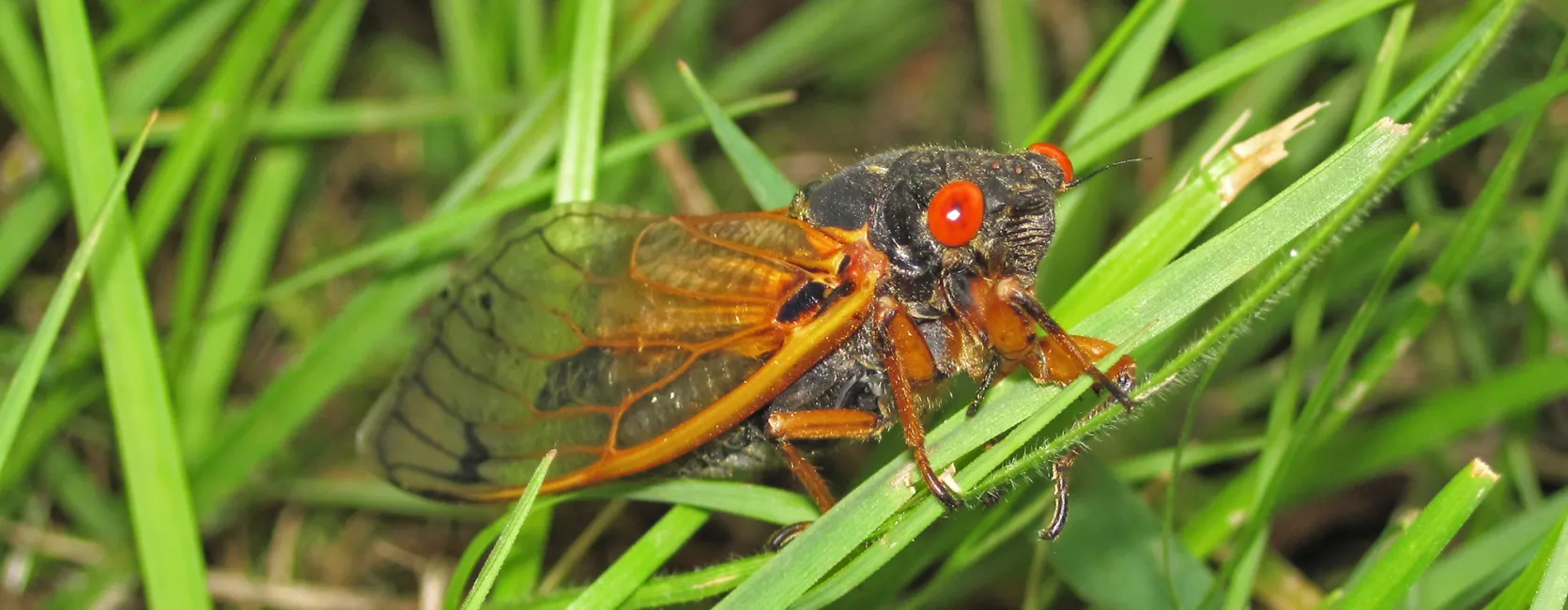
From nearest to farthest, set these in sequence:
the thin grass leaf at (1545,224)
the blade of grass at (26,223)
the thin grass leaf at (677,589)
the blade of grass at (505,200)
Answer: the thin grass leaf at (677,589), the thin grass leaf at (1545,224), the blade of grass at (505,200), the blade of grass at (26,223)

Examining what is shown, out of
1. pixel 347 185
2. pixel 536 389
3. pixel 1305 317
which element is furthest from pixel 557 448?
pixel 347 185

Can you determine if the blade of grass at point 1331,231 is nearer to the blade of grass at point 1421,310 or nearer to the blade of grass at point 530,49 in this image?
the blade of grass at point 1421,310

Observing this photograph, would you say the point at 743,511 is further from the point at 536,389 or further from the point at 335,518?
the point at 335,518

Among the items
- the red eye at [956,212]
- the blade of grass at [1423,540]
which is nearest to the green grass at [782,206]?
the blade of grass at [1423,540]

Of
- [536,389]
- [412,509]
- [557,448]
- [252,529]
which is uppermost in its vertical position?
[252,529]

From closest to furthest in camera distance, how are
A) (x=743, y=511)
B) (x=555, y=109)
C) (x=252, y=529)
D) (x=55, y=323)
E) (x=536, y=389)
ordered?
(x=55, y=323)
(x=743, y=511)
(x=536, y=389)
(x=555, y=109)
(x=252, y=529)

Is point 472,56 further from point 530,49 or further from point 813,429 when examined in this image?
point 813,429
